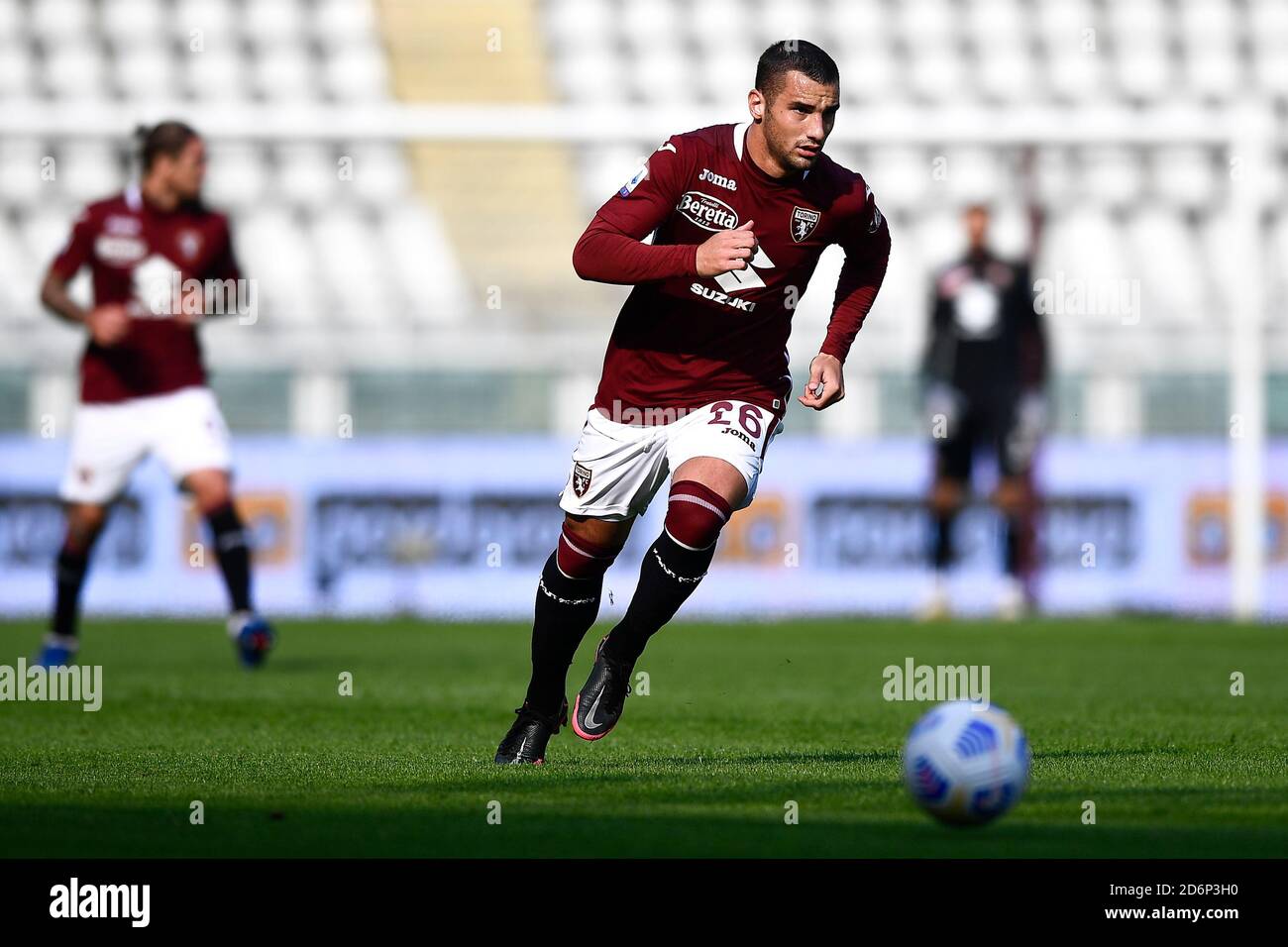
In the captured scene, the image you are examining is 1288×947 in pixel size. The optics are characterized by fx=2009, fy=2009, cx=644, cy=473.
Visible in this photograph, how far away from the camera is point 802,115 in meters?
5.59

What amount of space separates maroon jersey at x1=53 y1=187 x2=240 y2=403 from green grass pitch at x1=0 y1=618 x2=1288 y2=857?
1.36m

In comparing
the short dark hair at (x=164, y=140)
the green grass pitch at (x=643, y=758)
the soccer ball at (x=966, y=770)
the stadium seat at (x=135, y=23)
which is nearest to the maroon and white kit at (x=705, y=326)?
the green grass pitch at (x=643, y=758)

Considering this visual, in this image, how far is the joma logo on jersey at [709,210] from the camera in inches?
228

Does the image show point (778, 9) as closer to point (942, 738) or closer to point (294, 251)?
point (294, 251)

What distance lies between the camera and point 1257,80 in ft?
68.0

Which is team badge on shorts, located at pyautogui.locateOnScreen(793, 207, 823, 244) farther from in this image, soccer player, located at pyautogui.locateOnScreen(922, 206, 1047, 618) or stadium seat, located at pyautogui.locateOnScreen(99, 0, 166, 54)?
stadium seat, located at pyautogui.locateOnScreen(99, 0, 166, 54)

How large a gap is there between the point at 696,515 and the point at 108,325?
4.08 m

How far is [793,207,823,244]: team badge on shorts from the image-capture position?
584 cm

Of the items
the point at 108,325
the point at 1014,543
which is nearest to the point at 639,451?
the point at 108,325

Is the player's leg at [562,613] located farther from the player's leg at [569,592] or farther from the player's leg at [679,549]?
the player's leg at [679,549]

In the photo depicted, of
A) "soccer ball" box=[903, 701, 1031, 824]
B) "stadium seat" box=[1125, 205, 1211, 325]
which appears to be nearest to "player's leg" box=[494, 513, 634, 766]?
"soccer ball" box=[903, 701, 1031, 824]

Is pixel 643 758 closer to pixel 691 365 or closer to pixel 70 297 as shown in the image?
pixel 691 365
